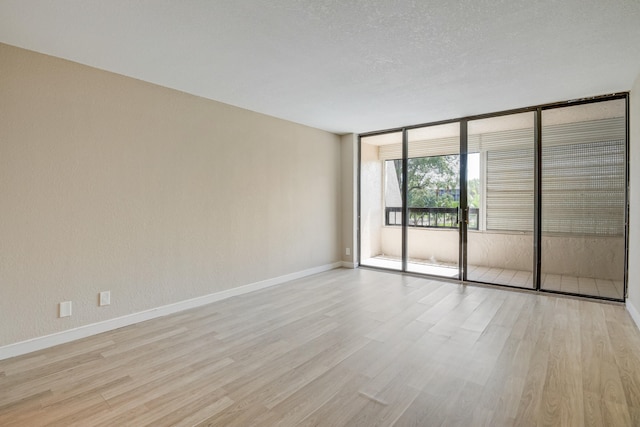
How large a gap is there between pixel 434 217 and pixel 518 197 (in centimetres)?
122

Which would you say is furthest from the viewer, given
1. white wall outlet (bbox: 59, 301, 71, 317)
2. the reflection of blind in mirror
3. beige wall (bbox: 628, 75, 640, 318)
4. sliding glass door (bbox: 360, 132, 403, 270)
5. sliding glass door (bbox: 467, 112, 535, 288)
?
sliding glass door (bbox: 360, 132, 403, 270)

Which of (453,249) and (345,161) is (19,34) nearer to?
(345,161)

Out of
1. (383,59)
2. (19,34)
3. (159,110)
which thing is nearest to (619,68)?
(383,59)

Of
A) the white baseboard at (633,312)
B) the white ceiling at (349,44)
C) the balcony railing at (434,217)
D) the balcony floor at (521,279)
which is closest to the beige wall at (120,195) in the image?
the white ceiling at (349,44)

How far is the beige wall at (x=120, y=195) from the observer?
2650 mm

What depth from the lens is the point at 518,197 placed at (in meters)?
4.52

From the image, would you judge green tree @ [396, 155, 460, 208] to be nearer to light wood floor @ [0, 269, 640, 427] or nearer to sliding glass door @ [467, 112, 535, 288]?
sliding glass door @ [467, 112, 535, 288]

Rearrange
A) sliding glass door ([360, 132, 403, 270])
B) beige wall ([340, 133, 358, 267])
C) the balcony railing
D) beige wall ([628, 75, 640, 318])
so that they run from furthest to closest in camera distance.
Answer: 1. beige wall ([340, 133, 358, 267])
2. sliding glass door ([360, 132, 403, 270])
3. the balcony railing
4. beige wall ([628, 75, 640, 318])

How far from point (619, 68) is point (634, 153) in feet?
3.44

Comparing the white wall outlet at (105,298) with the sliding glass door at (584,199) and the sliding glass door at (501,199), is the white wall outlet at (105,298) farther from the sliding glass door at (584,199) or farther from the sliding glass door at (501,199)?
the sliding glass door at (584,199)

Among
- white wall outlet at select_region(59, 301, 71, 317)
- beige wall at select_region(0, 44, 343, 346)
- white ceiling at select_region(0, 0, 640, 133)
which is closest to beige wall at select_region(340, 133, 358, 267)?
beige wall at select_region(0, 44, 343, 346)

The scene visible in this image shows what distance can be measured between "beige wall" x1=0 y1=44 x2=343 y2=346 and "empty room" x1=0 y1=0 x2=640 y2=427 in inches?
0.7

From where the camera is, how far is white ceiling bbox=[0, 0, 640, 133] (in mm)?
2123

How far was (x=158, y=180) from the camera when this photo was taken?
351 cm
